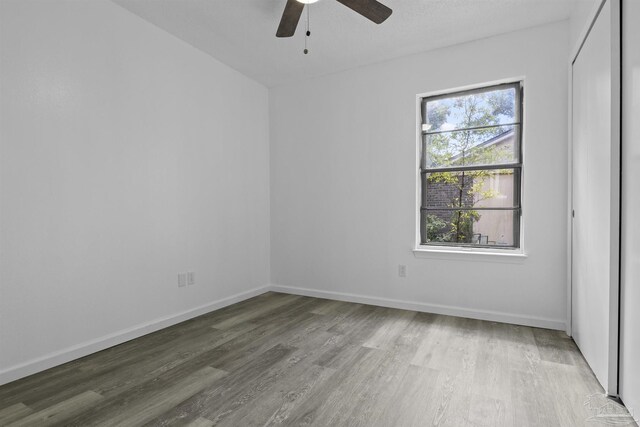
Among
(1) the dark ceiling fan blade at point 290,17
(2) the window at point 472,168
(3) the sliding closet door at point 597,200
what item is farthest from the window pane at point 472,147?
(1) the dark ceiling fan blade at point 290,17

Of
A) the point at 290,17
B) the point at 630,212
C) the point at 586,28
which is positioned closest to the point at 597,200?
the point at 630,212

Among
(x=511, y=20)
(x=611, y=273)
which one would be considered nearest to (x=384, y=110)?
(x=511, y=20)

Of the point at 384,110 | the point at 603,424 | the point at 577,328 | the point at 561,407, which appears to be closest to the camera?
the point at 603,424

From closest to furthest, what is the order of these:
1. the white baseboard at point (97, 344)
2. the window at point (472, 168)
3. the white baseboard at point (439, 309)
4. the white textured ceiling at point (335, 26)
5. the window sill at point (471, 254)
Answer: the white baseboard at point (97, 344), the white textured ceiling at point (335, 26), the white baseboard at point (439, 309), the window sill at point (471, 254), the window at point (472, 168)

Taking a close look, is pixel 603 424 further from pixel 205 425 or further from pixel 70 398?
pixel 70 398

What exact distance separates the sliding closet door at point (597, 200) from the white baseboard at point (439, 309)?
1.03 feet

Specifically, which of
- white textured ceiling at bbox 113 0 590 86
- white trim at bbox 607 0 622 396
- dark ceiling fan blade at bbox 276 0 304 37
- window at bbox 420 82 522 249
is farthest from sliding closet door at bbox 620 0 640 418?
dark ceiling fan blade at bbox 276 0 304 37

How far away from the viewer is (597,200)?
2098 millimetres

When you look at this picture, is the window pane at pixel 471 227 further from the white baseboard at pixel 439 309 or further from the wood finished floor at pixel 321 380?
the wood finished floor at pixel 321 380

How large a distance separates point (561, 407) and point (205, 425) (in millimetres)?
1842

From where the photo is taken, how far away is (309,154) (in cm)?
419

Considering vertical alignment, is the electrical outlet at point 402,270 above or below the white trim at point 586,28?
below

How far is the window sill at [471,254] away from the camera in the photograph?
3148mm

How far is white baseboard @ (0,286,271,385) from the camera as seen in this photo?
7.19 ft
